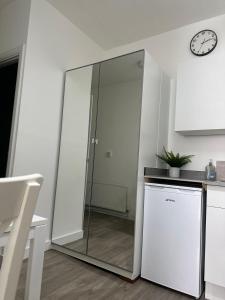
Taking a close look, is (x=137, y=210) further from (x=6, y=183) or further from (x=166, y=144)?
(x=6, y=183)

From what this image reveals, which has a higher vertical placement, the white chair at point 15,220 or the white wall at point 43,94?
the white wall at point 43,94

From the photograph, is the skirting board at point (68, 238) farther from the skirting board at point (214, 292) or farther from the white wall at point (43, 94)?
the skirting board at point (214, 292)

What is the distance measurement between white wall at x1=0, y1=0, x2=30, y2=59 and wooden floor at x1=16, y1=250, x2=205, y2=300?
7.70 feet

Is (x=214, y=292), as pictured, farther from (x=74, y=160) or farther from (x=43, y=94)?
(x=43, y=94)

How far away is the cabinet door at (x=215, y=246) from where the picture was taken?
168 cm

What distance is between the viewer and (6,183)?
49 centimetres

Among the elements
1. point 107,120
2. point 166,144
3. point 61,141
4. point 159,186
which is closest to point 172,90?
point 166,144

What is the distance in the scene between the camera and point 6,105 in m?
3.04

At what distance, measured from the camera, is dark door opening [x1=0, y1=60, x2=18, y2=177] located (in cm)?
290

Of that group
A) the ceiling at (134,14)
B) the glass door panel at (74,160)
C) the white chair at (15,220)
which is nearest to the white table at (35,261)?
the white chair at (15,220)

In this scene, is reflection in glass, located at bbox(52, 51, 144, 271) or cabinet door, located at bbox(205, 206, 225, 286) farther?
reflection in glass, located at bbox(52, 51, 144, 271)

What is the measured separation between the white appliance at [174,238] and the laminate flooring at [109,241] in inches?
5.9

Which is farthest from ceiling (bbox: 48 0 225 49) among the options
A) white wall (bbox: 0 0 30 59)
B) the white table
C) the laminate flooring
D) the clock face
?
the white table

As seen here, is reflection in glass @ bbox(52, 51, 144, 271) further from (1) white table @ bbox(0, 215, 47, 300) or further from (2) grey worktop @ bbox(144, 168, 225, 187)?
(1) white table @ bbox(0, 215, 47, 300)
